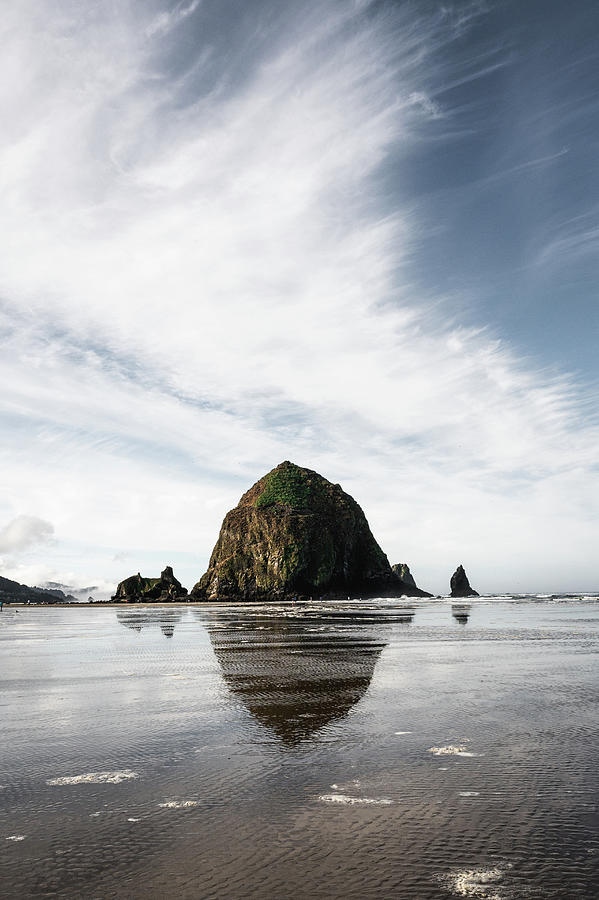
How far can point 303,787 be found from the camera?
16.3 feet

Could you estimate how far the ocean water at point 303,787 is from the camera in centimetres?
341

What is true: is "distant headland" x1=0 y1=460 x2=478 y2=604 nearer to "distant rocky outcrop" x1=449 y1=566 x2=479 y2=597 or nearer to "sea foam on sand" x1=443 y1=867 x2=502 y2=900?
"distant rocky outcrop" x1=449 y1=566 x2=479 y2=597

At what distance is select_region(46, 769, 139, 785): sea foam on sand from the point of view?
524cm

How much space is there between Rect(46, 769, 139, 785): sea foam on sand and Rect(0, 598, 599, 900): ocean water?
3 cm

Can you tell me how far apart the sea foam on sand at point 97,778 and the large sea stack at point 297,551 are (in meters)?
103

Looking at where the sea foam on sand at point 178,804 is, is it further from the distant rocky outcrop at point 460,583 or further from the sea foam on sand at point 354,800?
the distant rocky outcrop at point 460,583

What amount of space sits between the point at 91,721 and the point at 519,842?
5.89 m

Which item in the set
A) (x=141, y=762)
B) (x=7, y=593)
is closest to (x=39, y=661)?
(x=141, y=762)

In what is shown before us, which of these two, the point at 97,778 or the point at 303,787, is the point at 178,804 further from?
the point at 97,778

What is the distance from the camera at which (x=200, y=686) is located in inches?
407

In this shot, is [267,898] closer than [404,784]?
Yes

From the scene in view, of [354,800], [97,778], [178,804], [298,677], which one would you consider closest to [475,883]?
[354,800]

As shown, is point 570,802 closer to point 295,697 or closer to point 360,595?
point 295,697

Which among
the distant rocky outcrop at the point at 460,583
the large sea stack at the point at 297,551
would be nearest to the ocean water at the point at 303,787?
the large sea stack at the point at 297,551
